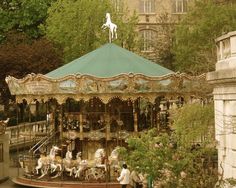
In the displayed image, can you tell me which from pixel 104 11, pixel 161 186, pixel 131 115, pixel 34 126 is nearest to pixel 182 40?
pixel 104 11

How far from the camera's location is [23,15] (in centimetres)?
4619

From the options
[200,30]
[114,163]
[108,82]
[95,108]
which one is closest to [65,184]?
[114,163]

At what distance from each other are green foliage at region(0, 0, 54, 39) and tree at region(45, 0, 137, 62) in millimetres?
2062

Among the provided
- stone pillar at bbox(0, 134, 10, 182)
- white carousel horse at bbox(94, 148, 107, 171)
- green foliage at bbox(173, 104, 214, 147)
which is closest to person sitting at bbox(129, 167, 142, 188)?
green foliage at bbox(173, 104, 214, 147)

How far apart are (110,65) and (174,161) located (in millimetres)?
10712

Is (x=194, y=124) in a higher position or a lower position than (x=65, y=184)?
higher

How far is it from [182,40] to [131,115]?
51.2ft

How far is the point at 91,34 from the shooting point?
44406mm

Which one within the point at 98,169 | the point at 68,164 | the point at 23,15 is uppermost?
the point at 23,15

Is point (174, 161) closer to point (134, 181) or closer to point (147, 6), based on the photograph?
point (134, 181)

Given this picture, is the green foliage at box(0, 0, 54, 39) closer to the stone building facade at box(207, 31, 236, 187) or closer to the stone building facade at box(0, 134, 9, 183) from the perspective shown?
the stone building facade at box(0, 134, 9, 183)

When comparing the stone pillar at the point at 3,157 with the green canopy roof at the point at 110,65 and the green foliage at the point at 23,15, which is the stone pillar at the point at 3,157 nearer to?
the green canopy roof at the point at 110,65

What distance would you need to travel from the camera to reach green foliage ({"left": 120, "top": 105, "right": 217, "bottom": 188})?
15.5m

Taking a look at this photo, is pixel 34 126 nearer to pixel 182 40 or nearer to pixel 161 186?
pixel 182 40
